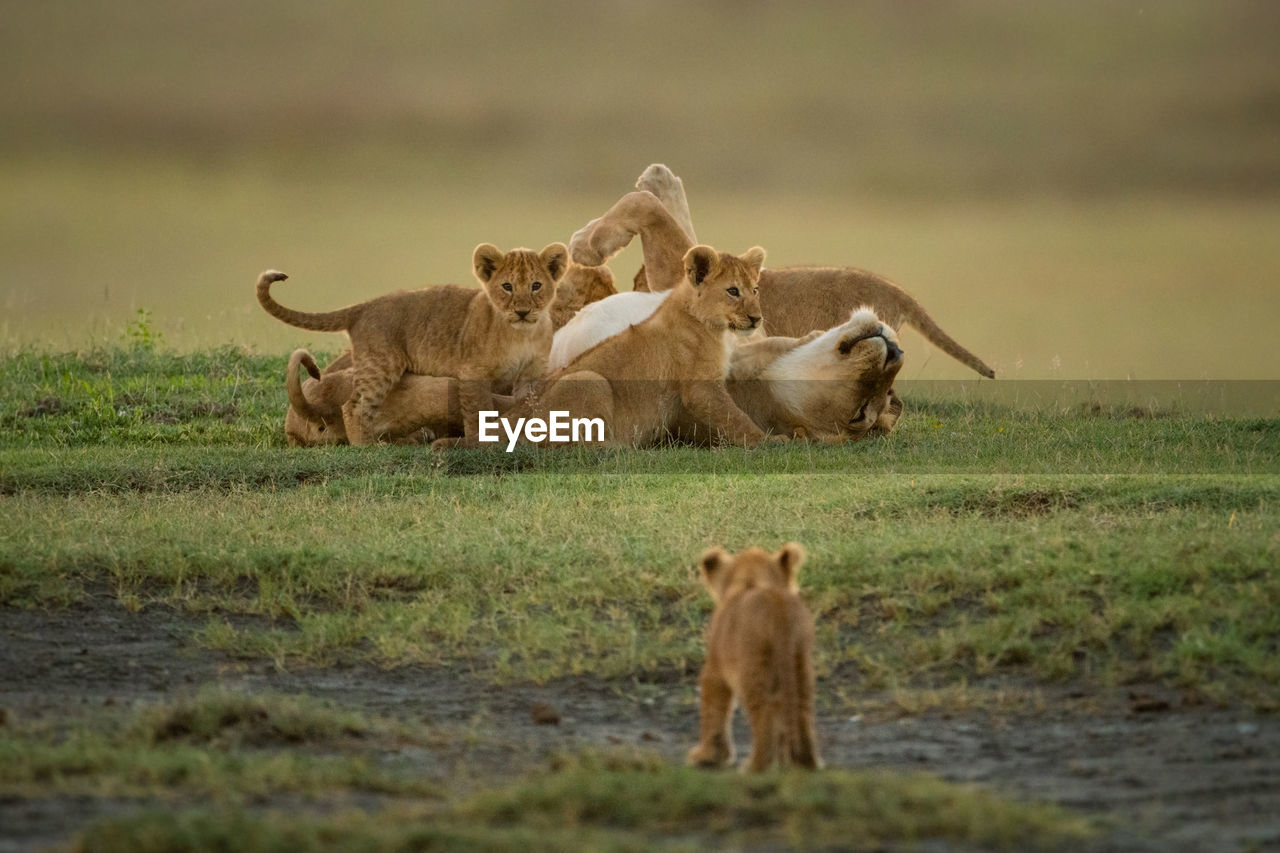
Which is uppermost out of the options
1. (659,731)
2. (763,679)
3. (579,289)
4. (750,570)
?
(579,289)

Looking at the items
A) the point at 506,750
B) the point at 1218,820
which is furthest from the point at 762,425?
the point at 1218,820

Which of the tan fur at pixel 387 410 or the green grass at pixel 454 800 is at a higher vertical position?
the tan fur at pixel 387 410

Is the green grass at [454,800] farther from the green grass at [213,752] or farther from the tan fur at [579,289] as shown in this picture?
the tan fur at [579,289]

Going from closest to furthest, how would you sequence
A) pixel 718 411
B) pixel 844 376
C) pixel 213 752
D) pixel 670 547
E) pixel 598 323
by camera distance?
1. pixel 213 752
2. pixel 670 547
3. pixel 718 411
4. pixel 844 376
5. pixel 598 323

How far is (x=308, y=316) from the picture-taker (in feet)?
38.6

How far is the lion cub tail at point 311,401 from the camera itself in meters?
11.5

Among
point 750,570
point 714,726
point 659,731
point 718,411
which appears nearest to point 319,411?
point 718,411

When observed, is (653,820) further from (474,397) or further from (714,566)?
(474,397)

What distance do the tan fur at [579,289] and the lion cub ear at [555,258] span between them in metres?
1.96

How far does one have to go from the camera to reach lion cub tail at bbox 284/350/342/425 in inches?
452

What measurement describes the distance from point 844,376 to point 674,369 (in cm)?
122

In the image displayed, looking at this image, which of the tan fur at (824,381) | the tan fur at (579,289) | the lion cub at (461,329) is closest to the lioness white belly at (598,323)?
the tan fur at (579,289)

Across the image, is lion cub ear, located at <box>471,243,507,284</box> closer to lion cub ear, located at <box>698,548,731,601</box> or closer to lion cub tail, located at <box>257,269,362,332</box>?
lion cub tail, located at <box>257,269,362,332</box>

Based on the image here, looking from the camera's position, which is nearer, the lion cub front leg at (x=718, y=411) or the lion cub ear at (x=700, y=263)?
the lion cub ear at (x=700, y=263)
